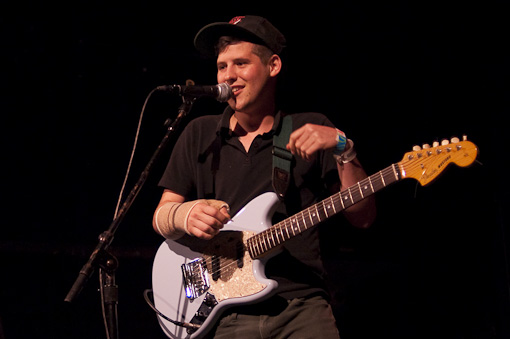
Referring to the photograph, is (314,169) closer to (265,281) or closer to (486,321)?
(265,281)

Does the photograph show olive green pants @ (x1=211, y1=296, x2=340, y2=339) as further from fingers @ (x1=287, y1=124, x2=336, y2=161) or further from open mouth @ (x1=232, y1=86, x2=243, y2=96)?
open mouth @ (x1=232, y1=86, x2=243, y2=96)

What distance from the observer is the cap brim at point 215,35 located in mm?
2889

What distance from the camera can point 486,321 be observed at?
146 inches

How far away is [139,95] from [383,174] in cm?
256

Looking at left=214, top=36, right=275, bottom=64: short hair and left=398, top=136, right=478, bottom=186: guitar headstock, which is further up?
left=214, top=36, right=275, bottom=64: short hair

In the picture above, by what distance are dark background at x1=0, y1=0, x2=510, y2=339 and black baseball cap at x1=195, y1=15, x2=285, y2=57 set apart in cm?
140

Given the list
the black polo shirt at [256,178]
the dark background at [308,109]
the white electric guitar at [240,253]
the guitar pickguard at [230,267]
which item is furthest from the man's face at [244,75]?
the dark background at [308,109]

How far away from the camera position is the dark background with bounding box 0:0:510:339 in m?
3.77

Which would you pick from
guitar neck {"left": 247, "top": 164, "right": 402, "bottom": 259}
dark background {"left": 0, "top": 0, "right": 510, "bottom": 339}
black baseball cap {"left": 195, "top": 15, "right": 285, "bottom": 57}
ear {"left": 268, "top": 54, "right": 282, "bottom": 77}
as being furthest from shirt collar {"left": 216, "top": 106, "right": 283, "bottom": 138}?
dark background {"left": 0, "top": 0, "right": 510, "bottom": 339}

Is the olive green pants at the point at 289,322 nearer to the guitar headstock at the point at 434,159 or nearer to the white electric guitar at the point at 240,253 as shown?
the white electric guitar at the point at 240,253

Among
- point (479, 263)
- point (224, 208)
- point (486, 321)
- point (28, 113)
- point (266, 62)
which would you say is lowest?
point (486, 321)

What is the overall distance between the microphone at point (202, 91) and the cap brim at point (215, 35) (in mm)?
439

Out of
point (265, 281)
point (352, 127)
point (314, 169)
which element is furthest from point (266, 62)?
point (352, 127)

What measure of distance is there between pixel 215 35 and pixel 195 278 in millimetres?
1256
